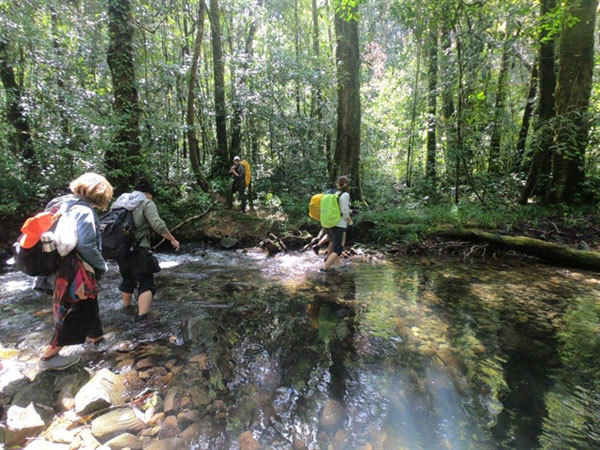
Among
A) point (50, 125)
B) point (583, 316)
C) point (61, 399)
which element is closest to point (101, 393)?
point (61, 399)

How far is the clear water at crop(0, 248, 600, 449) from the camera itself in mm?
2684

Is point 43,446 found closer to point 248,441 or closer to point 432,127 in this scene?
point 248,441

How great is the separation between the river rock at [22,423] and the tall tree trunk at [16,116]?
10.1 metres

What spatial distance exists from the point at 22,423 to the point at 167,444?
3.72 feet

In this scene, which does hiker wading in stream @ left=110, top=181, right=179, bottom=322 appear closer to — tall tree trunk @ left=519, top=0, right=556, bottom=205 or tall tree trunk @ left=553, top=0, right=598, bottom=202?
tall tree trunk @ left=553, top=0, right=598, bottom=202

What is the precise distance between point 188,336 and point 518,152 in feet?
48.1

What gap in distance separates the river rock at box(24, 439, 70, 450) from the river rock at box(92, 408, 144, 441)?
0.70 feet

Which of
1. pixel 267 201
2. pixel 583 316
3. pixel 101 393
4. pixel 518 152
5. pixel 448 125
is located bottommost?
pixel 583 316

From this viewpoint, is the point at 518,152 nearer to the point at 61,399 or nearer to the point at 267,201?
the point at 267,201

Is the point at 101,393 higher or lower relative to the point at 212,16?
lower

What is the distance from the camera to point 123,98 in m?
10.7

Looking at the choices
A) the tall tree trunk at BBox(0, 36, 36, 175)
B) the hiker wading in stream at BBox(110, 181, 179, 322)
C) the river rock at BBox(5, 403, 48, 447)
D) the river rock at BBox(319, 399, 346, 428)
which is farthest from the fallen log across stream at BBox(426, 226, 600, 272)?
the tall tree trunk at BBox(0, 36, 36, 175)

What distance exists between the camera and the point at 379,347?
157 inches

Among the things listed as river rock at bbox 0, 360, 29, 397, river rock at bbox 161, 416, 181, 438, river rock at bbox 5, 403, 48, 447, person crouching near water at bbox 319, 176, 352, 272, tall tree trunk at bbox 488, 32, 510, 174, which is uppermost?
tall tree trunk at bbox 488, 32, 510, 174
